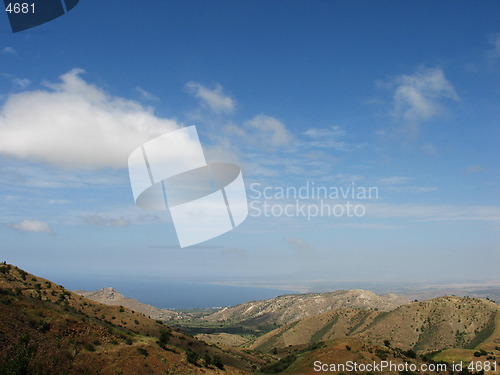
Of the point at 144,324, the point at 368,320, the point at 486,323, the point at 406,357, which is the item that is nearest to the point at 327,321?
the point at 368,320

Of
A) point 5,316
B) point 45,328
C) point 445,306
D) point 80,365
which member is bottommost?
point 445,306

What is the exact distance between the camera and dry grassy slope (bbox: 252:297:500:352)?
10075cm

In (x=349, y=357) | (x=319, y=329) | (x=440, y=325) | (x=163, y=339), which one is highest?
(x=163, y=339)

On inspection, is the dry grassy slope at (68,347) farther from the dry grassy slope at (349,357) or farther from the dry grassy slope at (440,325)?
the dry grassy slope at (440,325)

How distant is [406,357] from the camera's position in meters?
52.5

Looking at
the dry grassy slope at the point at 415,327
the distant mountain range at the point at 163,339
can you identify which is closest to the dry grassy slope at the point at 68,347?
the distant mountain range at the point at 163,339

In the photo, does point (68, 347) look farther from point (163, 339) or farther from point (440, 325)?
point (440, 325)

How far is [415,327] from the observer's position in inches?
4500

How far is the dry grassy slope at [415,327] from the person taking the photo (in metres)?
101

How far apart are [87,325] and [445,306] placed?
13248 cm

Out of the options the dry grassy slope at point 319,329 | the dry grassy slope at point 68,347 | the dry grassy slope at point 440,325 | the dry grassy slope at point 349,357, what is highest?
the dry grassy slope at point 68,347

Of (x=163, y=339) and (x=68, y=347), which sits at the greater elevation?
(x=68, y=347)

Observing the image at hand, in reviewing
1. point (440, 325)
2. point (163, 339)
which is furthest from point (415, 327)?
point (163, 339)

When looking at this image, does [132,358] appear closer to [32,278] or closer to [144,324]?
[144,324]
